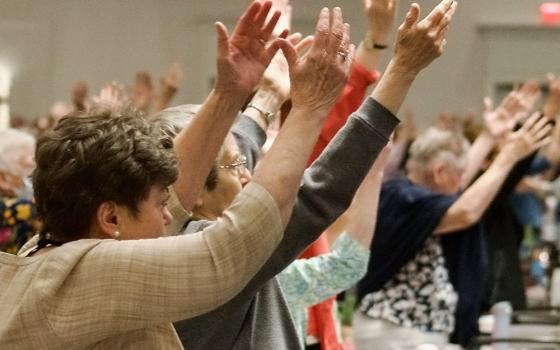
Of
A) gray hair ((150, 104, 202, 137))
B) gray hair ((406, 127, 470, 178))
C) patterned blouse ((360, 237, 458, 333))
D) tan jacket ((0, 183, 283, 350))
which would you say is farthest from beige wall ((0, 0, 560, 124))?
tan jacket ((0, 183, 283, 350))

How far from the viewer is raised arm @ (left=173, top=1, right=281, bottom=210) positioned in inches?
68.2

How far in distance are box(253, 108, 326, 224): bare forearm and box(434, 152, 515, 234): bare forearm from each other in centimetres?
246

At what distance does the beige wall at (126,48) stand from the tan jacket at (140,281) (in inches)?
320

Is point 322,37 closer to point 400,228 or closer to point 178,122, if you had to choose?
point 178,122

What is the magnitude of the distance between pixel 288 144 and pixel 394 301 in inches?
95.9

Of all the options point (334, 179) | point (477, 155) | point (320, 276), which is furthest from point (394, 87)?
point (477, 155)

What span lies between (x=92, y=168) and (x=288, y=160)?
262 millimetres

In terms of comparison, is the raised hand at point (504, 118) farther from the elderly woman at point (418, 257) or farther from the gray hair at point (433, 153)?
the elderly woman at point (418, 257)

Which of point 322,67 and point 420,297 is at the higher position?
point 322,67

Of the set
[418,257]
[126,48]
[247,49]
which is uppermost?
[126,48]

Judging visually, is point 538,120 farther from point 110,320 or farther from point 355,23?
point 110,320

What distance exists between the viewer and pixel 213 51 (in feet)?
34.4

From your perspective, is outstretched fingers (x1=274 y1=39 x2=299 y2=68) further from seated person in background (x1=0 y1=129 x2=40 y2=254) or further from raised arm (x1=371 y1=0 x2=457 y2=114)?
seated person in background (x1=0 y1=129 x2=40 y2=254)

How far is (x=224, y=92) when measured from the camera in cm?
179
